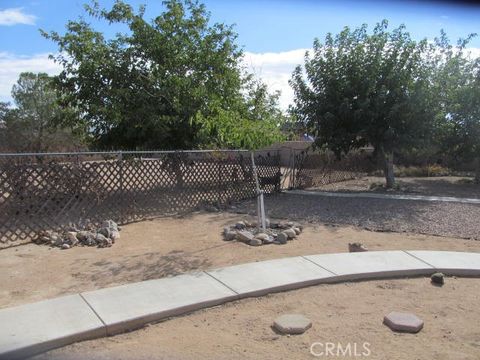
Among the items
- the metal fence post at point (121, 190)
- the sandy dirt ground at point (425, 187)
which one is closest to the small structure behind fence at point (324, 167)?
the sandy dirt ground at point (425, 187)

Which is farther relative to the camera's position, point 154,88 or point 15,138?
point 15,138

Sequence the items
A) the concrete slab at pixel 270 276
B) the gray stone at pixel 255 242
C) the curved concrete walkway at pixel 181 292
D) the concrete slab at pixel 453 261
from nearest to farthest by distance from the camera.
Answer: the curved concrete walkway at pixel 181 292
the concrete slab at pixel 270 276
the concrete slab at pixel 453 261
the gray stone at pixel 255 242

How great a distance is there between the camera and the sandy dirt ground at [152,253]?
546 cm

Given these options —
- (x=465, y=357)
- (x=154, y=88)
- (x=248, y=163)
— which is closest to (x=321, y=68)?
(x=248, y=163)

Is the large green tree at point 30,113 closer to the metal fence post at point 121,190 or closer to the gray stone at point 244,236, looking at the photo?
the metal fence post at point 121,190

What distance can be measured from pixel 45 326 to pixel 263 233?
14.1 ft

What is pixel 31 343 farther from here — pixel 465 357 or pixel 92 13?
pixel 92 13

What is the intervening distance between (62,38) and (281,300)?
33.9 feet

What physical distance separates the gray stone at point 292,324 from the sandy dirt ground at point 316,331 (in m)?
0.06

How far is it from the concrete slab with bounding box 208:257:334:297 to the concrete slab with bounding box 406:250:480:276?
1577 millimetres

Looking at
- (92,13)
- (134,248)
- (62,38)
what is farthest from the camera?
(92,13)

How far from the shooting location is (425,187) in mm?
15938

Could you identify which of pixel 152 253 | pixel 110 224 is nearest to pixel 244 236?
pixel 152 253

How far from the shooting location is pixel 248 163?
12.5 meters
